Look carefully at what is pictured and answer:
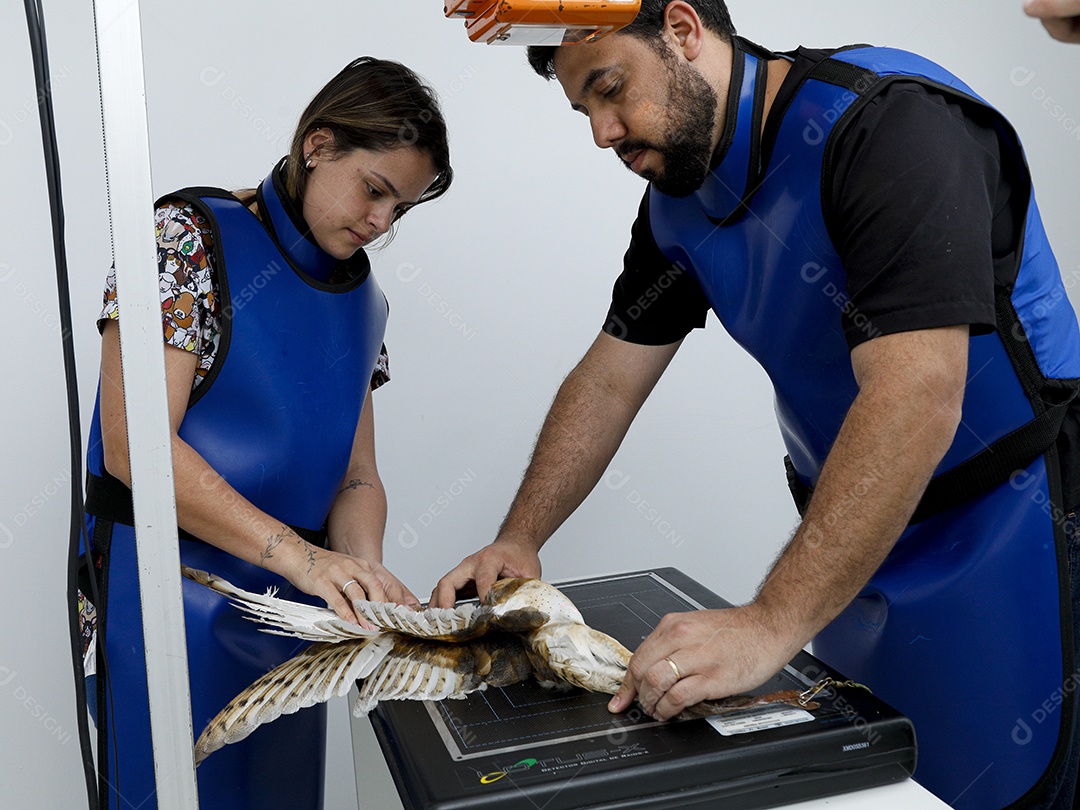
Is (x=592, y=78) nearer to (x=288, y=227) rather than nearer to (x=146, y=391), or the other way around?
(x=288, y=227)

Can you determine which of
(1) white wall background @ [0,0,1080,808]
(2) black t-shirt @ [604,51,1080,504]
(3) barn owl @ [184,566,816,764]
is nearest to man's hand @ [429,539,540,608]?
(3) barn owl @ [184,566,816,764]

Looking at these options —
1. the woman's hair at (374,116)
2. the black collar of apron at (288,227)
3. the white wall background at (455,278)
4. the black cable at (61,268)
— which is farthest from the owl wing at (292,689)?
the white wall background at (455,278)

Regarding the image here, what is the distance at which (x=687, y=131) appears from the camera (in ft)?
4.04

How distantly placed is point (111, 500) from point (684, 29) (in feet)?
3.16

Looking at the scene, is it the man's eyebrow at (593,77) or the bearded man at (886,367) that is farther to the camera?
the man's eyebrow at (593,77)

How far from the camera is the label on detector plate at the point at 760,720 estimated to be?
892 millimetres

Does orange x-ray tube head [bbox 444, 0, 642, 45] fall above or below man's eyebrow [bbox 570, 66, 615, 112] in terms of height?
below

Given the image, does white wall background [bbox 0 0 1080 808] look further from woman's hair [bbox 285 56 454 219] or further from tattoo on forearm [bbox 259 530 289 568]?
tattoo on forearm [bbox 259 530 289 568]

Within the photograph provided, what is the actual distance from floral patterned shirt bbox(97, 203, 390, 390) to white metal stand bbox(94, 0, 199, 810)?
476 mm

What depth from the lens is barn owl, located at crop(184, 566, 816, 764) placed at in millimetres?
1012

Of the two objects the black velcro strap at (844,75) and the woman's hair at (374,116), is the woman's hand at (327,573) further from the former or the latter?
the black velcro strap at (844,75)

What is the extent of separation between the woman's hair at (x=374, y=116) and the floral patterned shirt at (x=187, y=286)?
17 centimetres

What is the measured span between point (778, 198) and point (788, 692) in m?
0.58

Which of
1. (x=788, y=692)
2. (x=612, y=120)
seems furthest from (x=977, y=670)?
(x=612, y=120)
